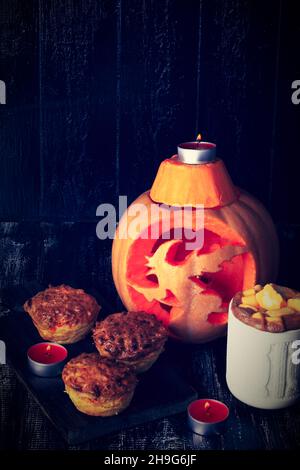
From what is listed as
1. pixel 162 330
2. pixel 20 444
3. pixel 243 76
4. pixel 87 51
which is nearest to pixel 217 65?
pixel 243 76

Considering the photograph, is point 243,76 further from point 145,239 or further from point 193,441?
point 193,441

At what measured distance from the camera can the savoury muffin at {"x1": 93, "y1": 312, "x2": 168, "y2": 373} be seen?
162cm

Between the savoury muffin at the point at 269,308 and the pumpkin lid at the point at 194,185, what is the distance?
27cm

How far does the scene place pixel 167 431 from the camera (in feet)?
4.91

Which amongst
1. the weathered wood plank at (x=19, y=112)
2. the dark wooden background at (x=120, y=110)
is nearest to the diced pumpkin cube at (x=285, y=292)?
the dark wooden background at (x=120, y=110)

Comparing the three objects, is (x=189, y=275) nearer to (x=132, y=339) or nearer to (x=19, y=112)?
(x=132, y=339)

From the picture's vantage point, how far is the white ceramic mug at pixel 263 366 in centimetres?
151

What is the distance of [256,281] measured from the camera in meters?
1.81

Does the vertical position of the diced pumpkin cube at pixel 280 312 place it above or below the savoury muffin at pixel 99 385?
above

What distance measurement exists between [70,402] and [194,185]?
0.58 meters

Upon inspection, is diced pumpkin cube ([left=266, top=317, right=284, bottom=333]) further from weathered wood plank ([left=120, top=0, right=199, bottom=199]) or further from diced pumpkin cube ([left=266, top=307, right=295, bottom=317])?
weathered wood plank ([left=120, top=0, right=199, bottom=199])

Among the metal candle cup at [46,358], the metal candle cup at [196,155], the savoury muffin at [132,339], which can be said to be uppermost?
the metal candle cup at [196,155]

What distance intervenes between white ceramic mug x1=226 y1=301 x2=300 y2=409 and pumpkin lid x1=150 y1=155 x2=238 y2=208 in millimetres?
313

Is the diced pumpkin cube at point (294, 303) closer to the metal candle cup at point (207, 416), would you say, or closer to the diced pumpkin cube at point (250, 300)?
the diced pumpkin cube at point (250, 300)
